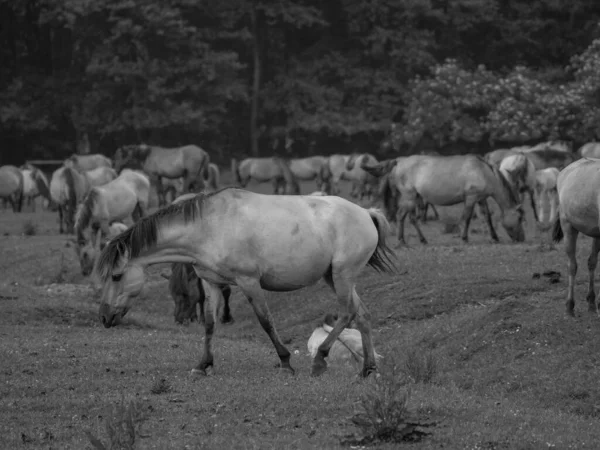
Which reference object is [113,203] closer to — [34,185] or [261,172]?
[34,185]

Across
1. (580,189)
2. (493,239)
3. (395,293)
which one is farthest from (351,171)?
(580,189)

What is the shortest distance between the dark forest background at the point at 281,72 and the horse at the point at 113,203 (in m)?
24.2

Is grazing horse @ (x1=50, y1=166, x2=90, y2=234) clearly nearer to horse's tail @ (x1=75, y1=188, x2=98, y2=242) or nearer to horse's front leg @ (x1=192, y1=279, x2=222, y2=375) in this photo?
horse's tail @ (x1=75, y1=188, x2=98, y2=242)

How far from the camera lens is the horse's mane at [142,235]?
12.7 meters

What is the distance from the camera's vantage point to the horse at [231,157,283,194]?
50.3 metres

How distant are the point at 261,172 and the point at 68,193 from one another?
1750cm

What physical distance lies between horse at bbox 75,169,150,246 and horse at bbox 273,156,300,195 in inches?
649

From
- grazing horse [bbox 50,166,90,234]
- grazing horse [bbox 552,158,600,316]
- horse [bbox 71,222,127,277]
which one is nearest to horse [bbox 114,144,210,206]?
grazing horse [bbox 50,166,90,234]

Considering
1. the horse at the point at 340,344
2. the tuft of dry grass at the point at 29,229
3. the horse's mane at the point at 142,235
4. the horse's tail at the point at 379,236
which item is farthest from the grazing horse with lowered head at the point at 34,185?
the horse's mane at the point at 142,235

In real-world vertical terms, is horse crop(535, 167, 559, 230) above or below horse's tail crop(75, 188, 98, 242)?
below

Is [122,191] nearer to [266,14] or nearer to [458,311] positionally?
[458,311]

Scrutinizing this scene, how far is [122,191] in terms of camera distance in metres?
29.6

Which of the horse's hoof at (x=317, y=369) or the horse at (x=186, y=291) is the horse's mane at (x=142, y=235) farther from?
the horse at (x=186, y=291)

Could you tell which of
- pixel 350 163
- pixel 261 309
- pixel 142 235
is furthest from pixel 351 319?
pixel 350 163
